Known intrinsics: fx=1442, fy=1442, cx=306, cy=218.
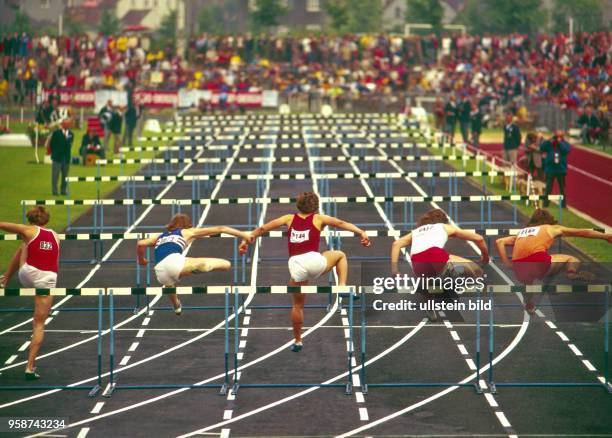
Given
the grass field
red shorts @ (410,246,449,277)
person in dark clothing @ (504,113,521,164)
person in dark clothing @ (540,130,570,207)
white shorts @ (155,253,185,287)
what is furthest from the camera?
person in dark clothing @ (504,113,521,164)

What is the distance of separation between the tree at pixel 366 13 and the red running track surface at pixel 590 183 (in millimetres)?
89998

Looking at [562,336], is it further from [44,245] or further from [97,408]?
[44,245]

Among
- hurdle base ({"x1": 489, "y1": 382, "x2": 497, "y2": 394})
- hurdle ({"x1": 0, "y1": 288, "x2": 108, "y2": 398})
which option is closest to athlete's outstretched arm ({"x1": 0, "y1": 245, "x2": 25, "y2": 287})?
hurdle ({"x1": 0, "y1": 288, "x2": 108, "y2": 398})

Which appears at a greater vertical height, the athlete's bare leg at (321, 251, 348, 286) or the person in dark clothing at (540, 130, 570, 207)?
the athlete's bare leg at (321, 251, 348, 286)

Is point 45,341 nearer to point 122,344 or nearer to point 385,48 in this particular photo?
point 122,344

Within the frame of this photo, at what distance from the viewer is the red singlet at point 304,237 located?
16.5 meters

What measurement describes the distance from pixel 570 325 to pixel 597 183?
21108mm

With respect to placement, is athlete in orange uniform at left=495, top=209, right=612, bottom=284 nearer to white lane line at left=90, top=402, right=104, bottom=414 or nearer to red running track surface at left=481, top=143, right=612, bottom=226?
white lane line at left=90, top=402, right=104, bottom=414

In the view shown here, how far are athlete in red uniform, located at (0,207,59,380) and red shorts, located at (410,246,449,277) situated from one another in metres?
4.01

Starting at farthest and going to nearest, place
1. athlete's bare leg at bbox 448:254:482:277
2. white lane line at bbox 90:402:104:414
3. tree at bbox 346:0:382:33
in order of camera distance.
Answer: tree at bbox 346:0:382:33
athlete's bare leg at bbox 448:254:482:277
white lane line at bbox 90:402:104:414

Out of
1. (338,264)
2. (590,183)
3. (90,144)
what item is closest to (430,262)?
(338,264)

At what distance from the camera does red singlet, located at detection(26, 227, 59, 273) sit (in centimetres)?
1586

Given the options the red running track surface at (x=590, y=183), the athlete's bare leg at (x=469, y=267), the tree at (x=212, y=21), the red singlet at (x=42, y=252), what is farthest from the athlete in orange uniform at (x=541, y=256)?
the tree at (x=212, y=21)

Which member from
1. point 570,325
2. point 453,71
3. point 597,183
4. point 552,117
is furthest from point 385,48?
point 570,325
